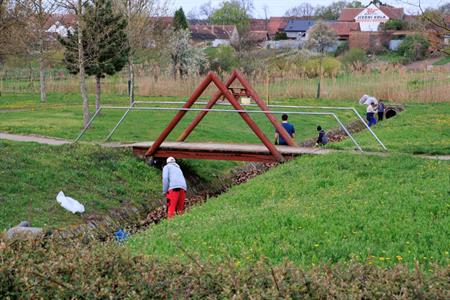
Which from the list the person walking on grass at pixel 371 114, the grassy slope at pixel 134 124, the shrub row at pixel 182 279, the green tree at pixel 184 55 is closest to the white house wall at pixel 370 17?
the green tree at pixel 184 55

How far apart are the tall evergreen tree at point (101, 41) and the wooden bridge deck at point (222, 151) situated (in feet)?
21.5

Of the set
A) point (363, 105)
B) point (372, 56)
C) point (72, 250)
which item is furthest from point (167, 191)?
point (372, 56)

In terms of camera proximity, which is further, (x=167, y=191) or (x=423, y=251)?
(x=167, y=191)

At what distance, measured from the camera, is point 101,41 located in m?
29.1

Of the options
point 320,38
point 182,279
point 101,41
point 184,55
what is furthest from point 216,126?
point 320,38

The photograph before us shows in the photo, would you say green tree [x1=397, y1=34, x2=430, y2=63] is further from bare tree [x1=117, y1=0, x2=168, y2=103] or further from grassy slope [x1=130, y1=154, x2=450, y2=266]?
grassy slope [x1=130, y1=154, x2=450, y2=266]

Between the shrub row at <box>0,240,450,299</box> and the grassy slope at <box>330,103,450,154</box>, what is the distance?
1343 cm

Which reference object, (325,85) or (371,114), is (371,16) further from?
(371,114)

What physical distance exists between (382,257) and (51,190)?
917cm

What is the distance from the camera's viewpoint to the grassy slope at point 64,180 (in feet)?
48.3

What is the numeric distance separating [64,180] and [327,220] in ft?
25.3

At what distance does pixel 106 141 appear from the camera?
878 inches

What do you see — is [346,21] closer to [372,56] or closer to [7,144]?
[372,56]

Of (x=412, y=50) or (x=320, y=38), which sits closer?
(x=412, y=50)
